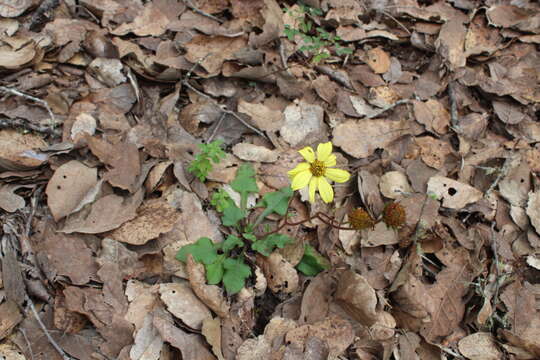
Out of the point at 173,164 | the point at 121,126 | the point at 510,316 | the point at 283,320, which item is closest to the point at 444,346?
the point at 510,316

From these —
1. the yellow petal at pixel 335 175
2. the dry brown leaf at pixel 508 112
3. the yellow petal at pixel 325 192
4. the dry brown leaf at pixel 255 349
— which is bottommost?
the dry brown leaf at pixel 255 349

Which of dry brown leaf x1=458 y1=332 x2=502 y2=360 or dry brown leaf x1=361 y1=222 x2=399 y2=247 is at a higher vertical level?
dry brown leaf x1=361 y1=222 x2=399 y2=247

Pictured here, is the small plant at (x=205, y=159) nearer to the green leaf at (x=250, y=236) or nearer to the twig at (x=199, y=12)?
the green leaf at (x=250, y=236)

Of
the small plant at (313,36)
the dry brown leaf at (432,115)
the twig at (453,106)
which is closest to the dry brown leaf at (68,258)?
the small plant at (313,36)

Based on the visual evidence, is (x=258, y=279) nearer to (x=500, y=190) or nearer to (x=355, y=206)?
(x=355, y=206)

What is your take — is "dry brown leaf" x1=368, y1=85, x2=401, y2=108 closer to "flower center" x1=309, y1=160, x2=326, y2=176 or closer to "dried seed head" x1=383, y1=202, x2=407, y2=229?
"dried seed head" x1=383, y1=202, x2=407, y2=229

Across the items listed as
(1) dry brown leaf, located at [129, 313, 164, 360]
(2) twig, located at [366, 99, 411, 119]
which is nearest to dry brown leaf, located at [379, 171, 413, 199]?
(2) twig, located at [366, 99, 411, 119]

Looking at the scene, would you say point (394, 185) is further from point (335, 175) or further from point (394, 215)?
point (335, 175)
